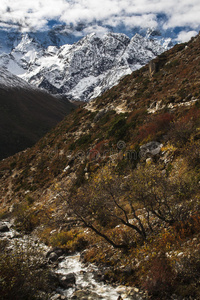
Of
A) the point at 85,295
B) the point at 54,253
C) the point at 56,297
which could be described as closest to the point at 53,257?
the point at 54,253

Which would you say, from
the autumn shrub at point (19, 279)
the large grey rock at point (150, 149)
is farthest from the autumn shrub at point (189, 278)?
the large grey rock at point (150, 149)

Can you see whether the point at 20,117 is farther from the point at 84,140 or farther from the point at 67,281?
the point at 67,281

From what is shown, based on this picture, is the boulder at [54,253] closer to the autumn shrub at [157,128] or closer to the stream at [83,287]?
the stream at [83,287]

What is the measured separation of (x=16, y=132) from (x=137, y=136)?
11054 centimetres

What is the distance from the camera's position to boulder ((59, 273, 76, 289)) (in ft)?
22.0

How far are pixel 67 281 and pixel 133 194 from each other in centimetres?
398

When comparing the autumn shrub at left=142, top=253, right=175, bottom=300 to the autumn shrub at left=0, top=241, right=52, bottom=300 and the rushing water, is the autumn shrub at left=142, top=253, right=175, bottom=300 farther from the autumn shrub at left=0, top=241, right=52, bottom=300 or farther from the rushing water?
the autumn shrub at left=0, top=241, right=52, bottom=300

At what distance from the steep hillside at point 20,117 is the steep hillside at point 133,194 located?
78.0 m

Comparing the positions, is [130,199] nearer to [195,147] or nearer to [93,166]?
[195,147]

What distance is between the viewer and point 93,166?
17.9m

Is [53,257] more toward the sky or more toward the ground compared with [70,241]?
more toward the ground

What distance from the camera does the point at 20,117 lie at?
136 m

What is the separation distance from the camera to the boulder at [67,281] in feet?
22.0

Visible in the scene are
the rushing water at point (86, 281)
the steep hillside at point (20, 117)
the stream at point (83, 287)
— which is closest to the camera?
the stream at point (83, 287)
